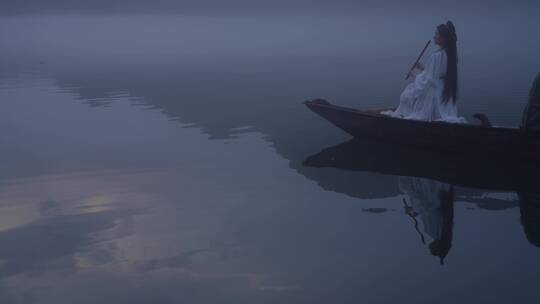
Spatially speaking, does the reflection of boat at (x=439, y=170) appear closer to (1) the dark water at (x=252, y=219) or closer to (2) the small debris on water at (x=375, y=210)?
(1) the dark water at (x=252, y=219)

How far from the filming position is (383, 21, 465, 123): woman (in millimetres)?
11422

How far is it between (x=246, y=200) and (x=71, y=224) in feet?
10.7

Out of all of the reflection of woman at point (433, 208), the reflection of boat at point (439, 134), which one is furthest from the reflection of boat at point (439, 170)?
the reflection of boat at point (439, 134)

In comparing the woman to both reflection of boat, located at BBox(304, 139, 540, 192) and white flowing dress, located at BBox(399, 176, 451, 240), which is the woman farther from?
white flowing dress, located at BBox(399, 176, 451, 240)

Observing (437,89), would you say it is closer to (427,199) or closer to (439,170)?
(439,170)

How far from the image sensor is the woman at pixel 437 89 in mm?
11422

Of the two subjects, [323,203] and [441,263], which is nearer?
[441,263]

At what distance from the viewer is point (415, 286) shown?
6.51 meters

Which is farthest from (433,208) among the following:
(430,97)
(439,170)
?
(430,97)

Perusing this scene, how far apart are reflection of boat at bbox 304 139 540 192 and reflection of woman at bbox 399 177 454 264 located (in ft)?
1.65

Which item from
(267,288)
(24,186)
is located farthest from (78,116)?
(267,288)

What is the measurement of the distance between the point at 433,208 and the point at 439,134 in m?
2.99

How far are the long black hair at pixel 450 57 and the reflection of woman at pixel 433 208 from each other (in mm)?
2551

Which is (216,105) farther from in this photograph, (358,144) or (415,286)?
(415,286)
